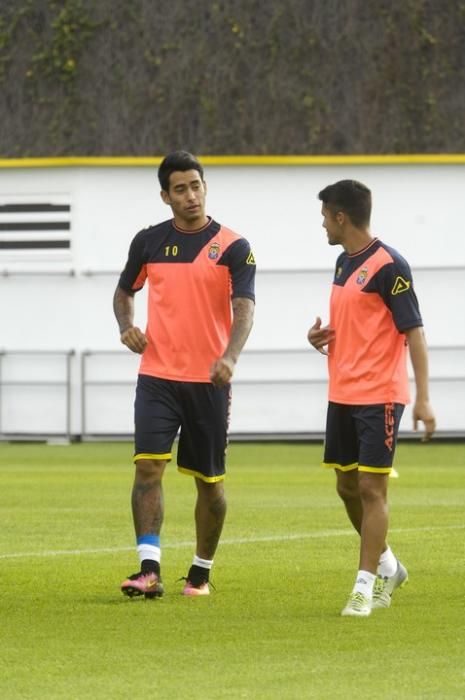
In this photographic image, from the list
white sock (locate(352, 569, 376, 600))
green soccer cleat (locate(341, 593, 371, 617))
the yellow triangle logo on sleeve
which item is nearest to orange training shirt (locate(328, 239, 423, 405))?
the yellow triangle logo on sleeve

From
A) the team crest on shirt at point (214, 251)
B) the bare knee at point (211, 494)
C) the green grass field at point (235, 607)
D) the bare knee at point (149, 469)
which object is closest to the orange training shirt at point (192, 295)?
the team crest on shirt at point (214, 251)

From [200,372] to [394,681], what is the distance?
3416mm

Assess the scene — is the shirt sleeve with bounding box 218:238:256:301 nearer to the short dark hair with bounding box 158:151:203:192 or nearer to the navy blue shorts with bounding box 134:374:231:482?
the short dark hair with bounding box 158:151:203:192

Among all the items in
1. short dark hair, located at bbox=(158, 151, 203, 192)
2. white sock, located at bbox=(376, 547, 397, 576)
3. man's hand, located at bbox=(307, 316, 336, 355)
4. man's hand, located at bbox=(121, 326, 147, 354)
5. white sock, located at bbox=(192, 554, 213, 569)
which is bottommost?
white sock, located at bbox=(192, 554, 213, 569)

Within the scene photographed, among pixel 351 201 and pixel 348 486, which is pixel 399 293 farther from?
pixel 348 486

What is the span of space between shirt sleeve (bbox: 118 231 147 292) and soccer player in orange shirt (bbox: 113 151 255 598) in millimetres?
47

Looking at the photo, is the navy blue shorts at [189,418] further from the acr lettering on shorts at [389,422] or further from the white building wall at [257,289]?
the white building wall at [257,289]

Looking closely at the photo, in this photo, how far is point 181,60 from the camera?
30703 mm

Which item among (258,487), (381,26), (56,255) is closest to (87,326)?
(56,255)

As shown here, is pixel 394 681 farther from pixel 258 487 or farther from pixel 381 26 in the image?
pixel 381 26

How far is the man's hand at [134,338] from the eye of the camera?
36.5 feet

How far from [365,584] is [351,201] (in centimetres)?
191

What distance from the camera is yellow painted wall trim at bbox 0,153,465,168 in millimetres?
28531

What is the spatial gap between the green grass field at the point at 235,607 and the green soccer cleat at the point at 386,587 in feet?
0.31
